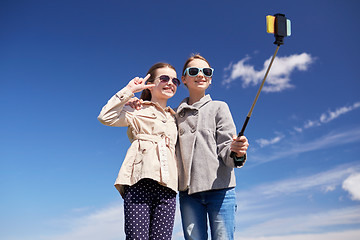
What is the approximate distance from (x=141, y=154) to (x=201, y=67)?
1.61 meters

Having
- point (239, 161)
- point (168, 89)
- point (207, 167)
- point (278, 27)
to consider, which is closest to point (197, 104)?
point (168, 89)

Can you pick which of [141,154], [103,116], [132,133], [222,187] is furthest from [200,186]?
[103,116]

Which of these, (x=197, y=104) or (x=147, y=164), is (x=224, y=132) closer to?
(x=197, y=104)

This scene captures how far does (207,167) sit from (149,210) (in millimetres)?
925

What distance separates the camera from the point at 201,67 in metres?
5.09

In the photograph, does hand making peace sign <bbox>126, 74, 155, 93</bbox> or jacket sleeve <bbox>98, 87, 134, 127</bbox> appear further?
hand making peace sign <bbox>126, 74, 155, 93</bbox>

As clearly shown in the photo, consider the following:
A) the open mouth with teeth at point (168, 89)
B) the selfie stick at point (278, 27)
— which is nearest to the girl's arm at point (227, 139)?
the open mouth with teeth at point (168, 89)

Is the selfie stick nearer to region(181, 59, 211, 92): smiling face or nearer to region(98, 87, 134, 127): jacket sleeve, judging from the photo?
region(181, 59, 211, 92): smiling face

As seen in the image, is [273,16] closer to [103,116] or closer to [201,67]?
[201,67]

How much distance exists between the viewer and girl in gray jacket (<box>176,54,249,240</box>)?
4410mm

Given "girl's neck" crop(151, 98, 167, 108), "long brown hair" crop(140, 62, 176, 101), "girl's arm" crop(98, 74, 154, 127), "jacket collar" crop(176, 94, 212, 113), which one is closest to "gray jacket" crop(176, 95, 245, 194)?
"jacket collar" crop(176, 94, 212, 113)

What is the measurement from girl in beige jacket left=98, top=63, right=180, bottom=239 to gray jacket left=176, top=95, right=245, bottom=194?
0.16 m

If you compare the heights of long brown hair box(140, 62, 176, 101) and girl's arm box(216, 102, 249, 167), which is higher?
long brown hair box(140, 62, 176, 101)

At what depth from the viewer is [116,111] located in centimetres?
446
